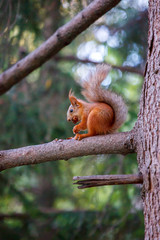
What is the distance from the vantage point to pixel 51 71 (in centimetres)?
499

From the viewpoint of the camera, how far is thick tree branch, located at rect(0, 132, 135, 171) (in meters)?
1.59

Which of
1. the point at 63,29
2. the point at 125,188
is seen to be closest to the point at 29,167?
the point at 125,188

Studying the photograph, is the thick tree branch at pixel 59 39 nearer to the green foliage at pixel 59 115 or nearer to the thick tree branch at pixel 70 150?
the green foliage at pixel 59 115

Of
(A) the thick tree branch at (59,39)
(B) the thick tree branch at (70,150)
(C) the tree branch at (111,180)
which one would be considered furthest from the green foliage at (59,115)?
(C) the tree branch at (111,180)

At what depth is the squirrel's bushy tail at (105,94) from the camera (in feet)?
6.32

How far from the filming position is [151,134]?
144 centimetres

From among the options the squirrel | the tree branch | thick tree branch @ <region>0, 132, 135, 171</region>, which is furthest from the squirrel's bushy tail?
the tree branch

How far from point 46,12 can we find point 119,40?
0.93 m

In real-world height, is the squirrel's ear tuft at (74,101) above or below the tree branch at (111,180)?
above

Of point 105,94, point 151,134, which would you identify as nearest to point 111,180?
point 151,134

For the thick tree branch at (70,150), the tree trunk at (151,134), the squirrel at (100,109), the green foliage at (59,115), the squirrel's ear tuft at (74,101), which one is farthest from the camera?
the green foliage at (59,115)

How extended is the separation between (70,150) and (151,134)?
48 cm

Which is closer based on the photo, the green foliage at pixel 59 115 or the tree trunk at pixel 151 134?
the tree trunk at pixel 151 134

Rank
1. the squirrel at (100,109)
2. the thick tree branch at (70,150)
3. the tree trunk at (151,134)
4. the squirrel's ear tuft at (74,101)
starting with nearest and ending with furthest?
1. the tree trunk at (151,134)
2. the thick tree branch at (70,150)
3. the squirrel at (100,109)
4. the squirrel's ear tuft at (74,101)
